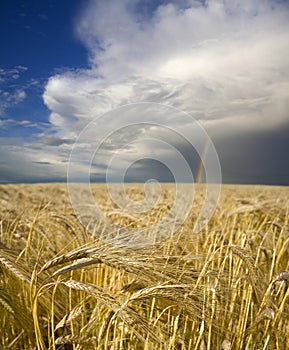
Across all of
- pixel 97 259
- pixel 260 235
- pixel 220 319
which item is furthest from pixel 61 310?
pixel 260 235

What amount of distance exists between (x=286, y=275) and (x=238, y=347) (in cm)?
52

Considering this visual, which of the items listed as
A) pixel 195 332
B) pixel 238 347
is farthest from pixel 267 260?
pixel 195 332

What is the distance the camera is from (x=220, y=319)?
1.99m

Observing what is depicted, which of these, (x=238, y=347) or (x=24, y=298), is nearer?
(x=238, y=347)

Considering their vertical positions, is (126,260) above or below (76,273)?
above

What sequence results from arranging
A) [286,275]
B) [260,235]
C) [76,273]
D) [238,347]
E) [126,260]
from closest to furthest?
[126,260] < [286,275] < [238,347] < [76,273] < [260,235]

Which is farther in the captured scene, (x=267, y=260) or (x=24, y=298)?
(x=267, y=260)

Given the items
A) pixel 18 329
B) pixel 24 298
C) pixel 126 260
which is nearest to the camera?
pixel 126 260

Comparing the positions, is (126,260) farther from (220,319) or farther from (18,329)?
(18,329)

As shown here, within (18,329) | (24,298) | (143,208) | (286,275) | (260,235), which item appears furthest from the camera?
(143,208)

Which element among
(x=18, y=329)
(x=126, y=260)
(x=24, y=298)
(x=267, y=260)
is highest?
(x=126, y=260)

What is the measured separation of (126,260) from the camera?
4.09 feet

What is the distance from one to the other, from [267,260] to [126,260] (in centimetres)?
192

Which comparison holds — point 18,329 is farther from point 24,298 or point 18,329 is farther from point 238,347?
point 238,347
